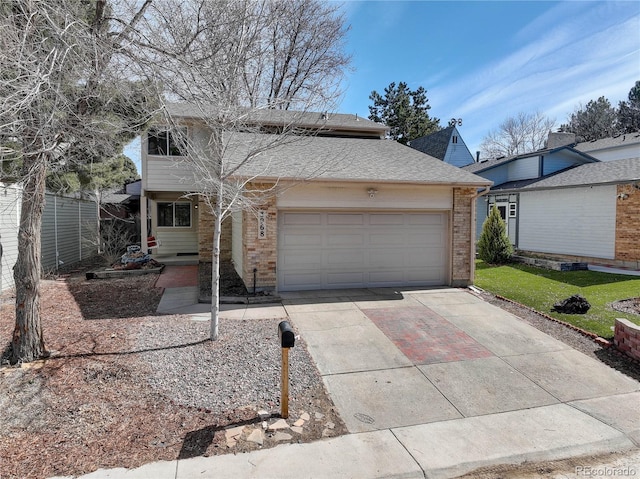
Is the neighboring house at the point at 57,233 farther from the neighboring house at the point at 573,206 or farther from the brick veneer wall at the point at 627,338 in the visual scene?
the neighboring house at the point at 573,206

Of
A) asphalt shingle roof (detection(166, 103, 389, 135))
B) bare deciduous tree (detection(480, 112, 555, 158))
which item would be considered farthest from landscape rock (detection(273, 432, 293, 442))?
bare deciduous tree (detection(480, 112, 555, 158))

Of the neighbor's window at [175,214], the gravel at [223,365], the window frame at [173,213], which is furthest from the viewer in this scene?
the neighbor's window at [175,214]

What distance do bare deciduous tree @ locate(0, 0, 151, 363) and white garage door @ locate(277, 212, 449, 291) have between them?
469cm

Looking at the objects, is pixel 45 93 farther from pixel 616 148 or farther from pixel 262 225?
pixel 616 148

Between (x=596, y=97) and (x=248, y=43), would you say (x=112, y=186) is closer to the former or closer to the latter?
(x=248, y=43)

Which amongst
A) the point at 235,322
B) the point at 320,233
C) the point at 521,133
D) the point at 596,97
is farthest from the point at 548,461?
the point at 596,97

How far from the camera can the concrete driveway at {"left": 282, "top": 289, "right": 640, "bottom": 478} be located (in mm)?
3725

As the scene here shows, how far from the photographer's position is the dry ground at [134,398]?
133 inches

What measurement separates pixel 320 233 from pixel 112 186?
14943 millimetres

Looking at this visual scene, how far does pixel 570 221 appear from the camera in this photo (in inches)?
608

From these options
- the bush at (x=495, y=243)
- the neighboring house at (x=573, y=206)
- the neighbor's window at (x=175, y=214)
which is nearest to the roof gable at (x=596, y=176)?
the neighboring house at (x=573, y=206)

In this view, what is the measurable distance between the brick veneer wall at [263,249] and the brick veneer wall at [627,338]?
261 inches

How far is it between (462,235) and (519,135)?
40.2 metres

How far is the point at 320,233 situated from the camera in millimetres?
9492
